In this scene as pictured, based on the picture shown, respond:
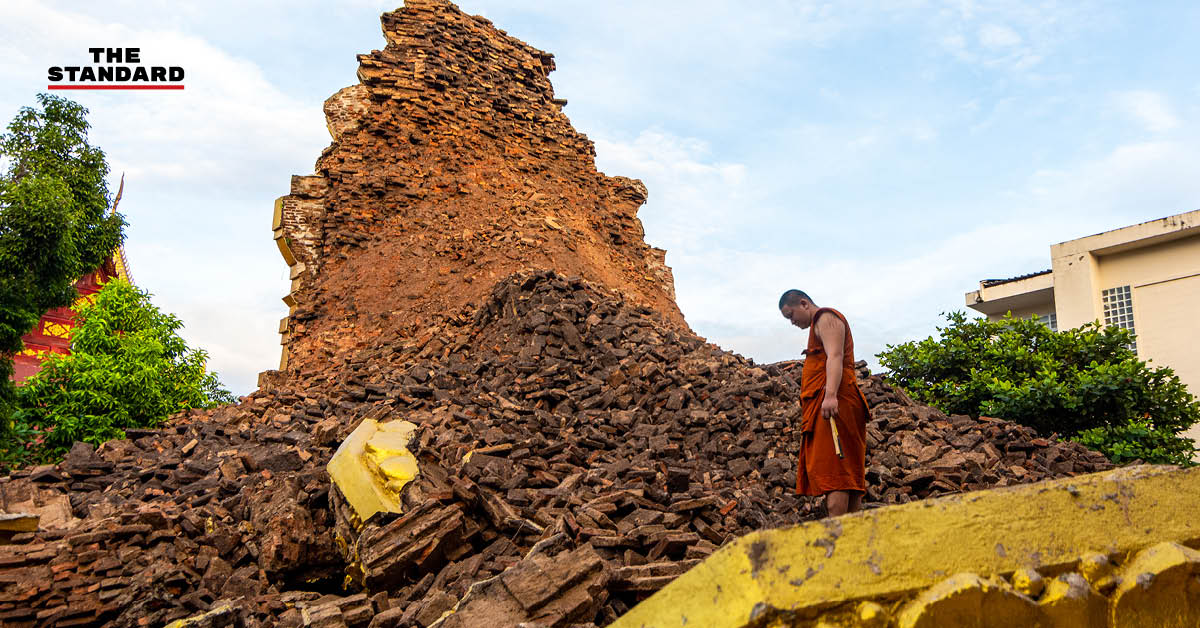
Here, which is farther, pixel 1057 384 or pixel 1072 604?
pixel 1057 384

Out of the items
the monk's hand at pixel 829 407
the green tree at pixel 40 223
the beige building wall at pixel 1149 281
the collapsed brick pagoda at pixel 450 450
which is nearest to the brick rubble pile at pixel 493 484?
the collapsed brick pagoda at pixel 450 450

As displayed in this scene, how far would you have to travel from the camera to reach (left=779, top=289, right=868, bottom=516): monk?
4.59 meters

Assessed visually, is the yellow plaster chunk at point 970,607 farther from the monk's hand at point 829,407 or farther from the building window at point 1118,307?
the building window at point 1118,307

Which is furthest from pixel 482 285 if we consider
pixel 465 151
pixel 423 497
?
pixel 423 497

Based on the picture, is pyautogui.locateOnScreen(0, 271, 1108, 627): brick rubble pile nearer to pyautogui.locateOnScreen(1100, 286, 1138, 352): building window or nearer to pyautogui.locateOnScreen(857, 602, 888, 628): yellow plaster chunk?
pyautogui.locateOnScreen(857, 602, 888, 628): yellow plaster chunk

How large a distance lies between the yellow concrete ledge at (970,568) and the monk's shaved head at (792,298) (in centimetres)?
294

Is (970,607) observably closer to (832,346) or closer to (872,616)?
(872,616)

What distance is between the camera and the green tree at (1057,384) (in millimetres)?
10320

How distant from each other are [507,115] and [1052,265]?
13.8 metres

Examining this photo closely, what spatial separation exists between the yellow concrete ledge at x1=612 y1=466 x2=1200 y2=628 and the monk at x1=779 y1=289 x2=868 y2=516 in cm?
255

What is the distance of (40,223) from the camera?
47.9ft

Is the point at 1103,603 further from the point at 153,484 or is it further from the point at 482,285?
the point at 482,285

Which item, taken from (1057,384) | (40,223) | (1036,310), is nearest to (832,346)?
(1057,384)

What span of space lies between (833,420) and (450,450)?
10.2ft
